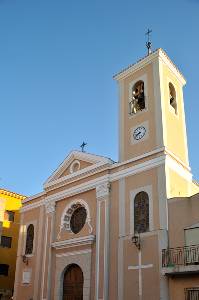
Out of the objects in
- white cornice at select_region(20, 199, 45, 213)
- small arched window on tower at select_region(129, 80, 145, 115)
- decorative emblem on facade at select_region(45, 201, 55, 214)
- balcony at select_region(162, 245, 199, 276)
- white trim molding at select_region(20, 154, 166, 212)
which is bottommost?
balcony at select_region(162, 245, 199, 276)

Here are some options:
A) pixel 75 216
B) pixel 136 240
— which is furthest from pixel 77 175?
pixel 136 240

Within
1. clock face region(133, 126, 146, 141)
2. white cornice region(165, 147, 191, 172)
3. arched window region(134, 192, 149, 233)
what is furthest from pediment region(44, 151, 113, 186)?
white cornice region(165, 147, 191, 172)

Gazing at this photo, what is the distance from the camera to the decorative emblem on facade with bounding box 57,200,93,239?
21.5 metres

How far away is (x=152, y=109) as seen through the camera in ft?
67.1

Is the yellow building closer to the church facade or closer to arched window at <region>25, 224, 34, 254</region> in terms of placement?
arched window at <region>25, 224, 34, 254</region>

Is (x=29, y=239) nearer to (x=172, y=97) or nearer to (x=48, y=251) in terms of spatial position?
(x=48, y=251)

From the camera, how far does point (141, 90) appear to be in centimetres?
2194

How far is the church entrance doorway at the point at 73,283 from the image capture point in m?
20.1

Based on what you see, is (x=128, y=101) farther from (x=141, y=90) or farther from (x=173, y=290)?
(x=173, y=290)

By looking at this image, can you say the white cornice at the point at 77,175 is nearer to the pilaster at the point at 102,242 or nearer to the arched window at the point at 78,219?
the pilaster at the point at 102,242

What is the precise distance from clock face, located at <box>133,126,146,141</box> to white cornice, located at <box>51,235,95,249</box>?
5521 mm

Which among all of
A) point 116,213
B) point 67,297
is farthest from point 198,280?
point 67,297

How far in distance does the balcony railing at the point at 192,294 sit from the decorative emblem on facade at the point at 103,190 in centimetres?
672

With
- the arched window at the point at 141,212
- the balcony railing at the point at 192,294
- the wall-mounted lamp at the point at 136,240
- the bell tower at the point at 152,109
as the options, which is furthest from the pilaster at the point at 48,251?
the balcony railing at the point at 192,294
